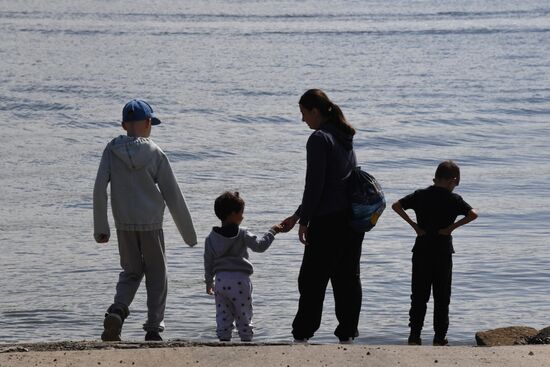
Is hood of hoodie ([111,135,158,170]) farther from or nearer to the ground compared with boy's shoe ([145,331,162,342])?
farther from the ground

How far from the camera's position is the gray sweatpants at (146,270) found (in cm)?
766

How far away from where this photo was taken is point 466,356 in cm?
671

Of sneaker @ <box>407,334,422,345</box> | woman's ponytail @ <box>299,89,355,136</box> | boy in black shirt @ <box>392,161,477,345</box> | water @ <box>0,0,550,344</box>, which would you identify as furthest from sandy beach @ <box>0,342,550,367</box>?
water @ <box>0,0,550,344</box>

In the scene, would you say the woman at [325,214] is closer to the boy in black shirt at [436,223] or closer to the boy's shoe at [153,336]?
the boy in black shirt at [436,223]

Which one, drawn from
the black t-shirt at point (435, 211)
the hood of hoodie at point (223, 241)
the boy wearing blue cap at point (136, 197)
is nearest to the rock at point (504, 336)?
the black t-shirt at point (435, 211)

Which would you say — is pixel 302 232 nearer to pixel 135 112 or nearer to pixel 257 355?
pixel 257 355

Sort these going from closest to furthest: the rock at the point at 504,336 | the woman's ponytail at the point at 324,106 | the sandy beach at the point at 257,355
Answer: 1. the sandy beach at the point at 257,355
2. the woman's ponytail at the point at 324,106
3. the rock at the point at 504,336

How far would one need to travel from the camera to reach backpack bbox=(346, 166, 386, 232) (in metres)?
7.36

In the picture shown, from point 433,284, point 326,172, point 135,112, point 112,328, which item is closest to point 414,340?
point 433,284

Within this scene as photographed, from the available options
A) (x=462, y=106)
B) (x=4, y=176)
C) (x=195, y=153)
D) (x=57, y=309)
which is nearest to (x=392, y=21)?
(x=462, y=106)

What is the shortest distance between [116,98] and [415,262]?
18065 mm

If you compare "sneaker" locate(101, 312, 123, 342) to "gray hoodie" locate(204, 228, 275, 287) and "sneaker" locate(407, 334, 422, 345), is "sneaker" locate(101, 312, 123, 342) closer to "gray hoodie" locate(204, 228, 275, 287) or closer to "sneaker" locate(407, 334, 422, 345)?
"gray hoodie" locate(204, 228, 275, 287)

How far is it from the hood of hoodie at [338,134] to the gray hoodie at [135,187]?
3.38 feet

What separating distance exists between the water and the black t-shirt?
180 centimetres
